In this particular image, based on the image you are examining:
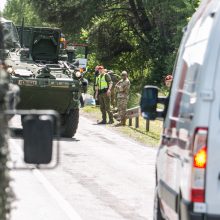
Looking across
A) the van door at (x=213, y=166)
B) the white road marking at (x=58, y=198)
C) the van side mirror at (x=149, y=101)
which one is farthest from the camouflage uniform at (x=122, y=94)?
the van door at (x=213, y=166)

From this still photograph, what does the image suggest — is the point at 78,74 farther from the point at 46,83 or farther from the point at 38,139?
the point at 38,139

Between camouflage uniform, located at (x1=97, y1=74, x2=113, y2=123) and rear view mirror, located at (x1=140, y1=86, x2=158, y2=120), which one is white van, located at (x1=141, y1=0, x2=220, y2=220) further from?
camouflage uniform, located at (x1=97, y1=74, x2=113, y2=123)

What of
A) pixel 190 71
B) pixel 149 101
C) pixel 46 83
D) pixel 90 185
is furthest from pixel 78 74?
pixel 190 71

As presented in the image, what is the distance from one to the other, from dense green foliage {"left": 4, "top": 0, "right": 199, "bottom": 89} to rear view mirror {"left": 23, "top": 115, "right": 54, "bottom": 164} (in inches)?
1660

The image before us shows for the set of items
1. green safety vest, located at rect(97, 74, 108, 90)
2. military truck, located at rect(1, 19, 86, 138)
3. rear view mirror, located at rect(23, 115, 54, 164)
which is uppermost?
rear view mirror, located at rect(23, 115, 54, 164)

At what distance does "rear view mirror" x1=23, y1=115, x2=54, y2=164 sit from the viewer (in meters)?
4.57

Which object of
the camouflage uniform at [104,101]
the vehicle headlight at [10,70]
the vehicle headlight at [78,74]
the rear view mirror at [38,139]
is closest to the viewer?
the rear view mirror at [38,139]

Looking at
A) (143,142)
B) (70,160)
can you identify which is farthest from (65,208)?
(143,142)

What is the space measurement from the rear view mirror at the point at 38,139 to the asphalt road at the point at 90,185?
277cm

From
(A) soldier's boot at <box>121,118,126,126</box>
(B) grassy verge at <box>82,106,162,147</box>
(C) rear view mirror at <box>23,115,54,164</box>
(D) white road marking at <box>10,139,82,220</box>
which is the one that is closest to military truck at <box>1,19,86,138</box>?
(B) grassy verge at <box>82,106,162,147</box>

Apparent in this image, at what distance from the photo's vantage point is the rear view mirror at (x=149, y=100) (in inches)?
307

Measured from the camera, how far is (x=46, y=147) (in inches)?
181

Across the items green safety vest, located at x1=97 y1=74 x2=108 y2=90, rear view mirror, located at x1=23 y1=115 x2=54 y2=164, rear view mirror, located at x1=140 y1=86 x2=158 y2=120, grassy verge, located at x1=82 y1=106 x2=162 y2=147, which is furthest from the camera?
green safety vest, located at x1=97 y1=74 x2=108 y2=90

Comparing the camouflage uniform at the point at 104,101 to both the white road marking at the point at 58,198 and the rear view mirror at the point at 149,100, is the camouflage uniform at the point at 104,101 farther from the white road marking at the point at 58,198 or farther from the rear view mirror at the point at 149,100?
the rear view mirror at the point at 149,100
